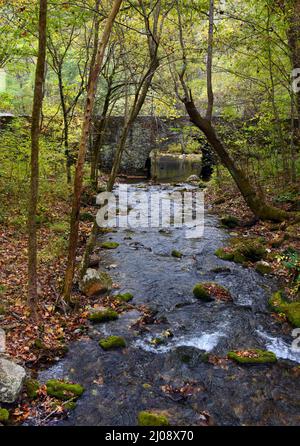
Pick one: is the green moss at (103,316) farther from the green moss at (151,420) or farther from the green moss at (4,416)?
the green moss at (4,416)

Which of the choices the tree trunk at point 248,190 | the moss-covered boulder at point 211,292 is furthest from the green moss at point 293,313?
the tree trunk at point 248,190

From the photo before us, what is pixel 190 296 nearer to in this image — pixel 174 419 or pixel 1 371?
pixel 174 419

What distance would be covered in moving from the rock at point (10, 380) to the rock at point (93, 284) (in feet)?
9.07

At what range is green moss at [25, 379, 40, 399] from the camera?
4.63 m

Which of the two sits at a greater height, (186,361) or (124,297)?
(124,297)

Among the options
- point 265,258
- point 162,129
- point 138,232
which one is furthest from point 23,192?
point 162,129

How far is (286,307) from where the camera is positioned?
269 inches

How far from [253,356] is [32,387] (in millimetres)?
3315

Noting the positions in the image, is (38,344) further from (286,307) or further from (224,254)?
(224,254)

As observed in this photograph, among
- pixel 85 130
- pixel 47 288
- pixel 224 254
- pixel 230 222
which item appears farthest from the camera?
pixel 230 222

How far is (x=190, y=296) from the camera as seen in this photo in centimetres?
773

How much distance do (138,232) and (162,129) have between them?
601 inches

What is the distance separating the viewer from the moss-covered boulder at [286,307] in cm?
644

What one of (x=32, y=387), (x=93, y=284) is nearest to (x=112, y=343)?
(x=32, y=387)
